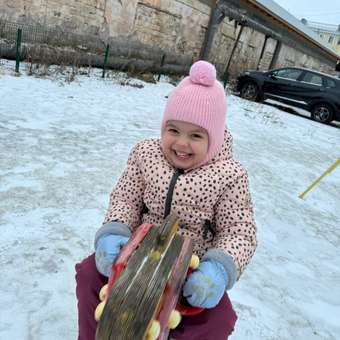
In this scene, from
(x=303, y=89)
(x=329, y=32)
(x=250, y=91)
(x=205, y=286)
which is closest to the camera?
(x=205, y=286)

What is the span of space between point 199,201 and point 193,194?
35 millimetres

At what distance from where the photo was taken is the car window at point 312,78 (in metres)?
10.4

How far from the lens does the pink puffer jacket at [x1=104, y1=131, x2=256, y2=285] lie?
1.36 m

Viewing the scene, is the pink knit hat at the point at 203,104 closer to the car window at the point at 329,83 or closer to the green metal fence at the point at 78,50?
the green metal fence at the point at 78,50

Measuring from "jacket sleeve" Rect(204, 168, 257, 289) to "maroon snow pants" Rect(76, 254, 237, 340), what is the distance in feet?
0.48

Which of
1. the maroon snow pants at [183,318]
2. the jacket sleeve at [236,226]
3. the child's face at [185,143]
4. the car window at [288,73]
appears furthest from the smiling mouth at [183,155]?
the car window at [288,73]

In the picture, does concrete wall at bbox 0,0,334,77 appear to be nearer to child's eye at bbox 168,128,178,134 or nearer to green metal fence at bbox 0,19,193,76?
green metal fence at bbox 0,19,193,76

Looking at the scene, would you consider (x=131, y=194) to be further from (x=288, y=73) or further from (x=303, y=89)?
(x=288, y=73)

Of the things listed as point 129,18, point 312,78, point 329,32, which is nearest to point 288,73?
point 312,78

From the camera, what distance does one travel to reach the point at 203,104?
1.34 metres

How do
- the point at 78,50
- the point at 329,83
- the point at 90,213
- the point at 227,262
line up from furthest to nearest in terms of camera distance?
the point at 329,83 → the point at 78,50 → the point at 90,213 → the point at 227,262

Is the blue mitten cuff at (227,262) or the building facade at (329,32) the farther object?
the building facade at (329,32)

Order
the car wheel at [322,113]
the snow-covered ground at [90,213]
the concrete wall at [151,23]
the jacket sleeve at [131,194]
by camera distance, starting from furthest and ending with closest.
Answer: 1. the car wheel at [322,113]
2. the concrete wall at [151,23]
3. the snow-covered ground at [90,213]
4. the jacket sleeve at [131,194]

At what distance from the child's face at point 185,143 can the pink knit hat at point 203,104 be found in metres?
0.02
